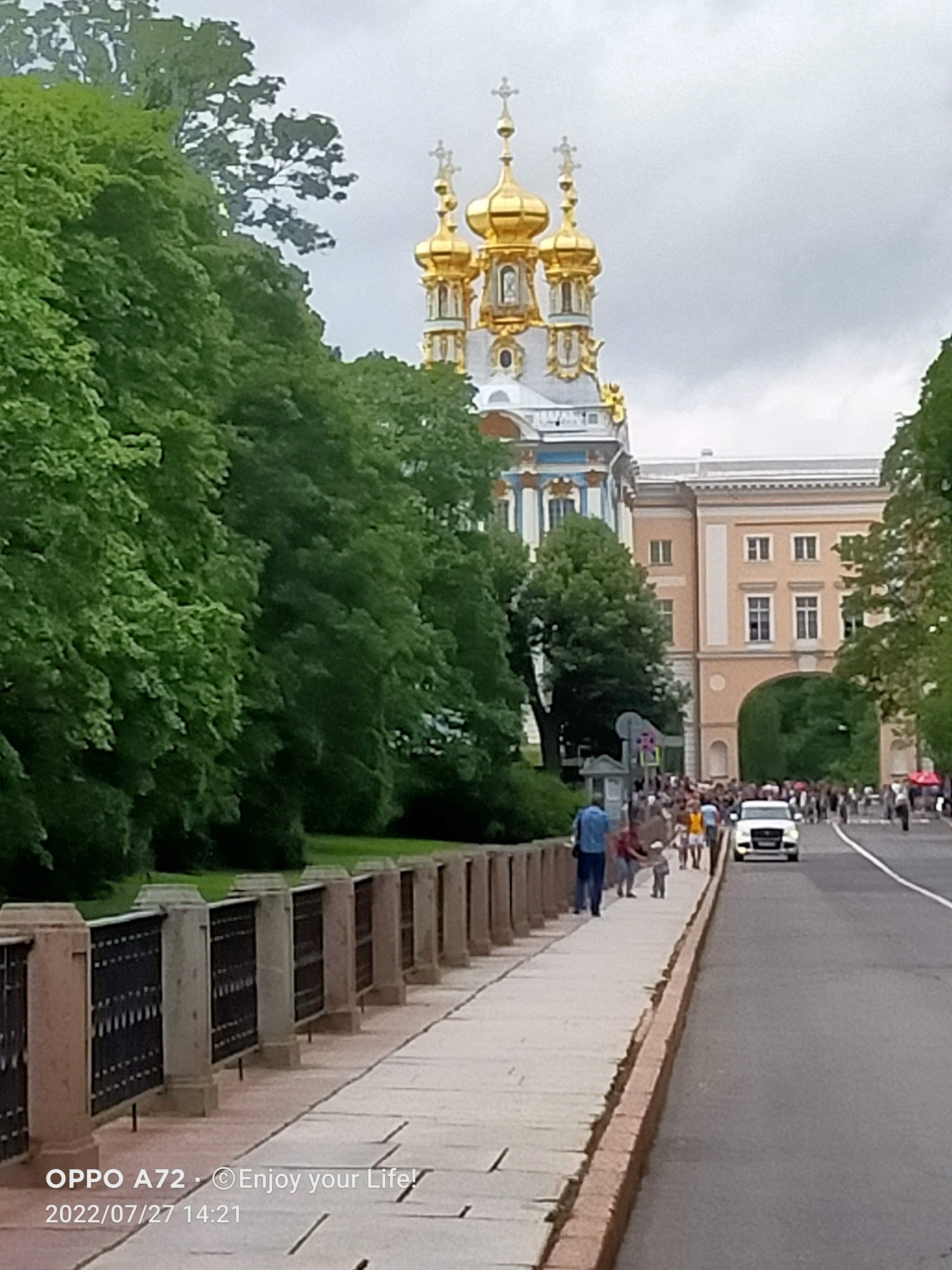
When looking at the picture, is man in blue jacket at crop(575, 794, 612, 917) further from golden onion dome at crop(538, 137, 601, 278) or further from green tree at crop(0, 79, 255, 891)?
golden onion dome at crop(538, 137, 601, 278)

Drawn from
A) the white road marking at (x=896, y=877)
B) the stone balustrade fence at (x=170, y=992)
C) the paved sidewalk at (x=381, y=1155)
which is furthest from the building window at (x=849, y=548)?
the paved sidewalk at (x=381, y=1155)

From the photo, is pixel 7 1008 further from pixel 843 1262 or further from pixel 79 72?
pixel 79 72

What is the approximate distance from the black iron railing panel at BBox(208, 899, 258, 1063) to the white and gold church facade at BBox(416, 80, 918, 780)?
370 feet

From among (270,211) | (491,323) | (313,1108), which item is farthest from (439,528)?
(491,323)

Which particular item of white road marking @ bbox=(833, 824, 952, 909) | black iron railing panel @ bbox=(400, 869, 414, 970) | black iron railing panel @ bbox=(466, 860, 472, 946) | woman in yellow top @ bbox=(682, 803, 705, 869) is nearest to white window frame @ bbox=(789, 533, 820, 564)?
white road marking @ bbox=(833, 824, 952, 909)

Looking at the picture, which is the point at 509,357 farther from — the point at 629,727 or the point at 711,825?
the point at 629,727

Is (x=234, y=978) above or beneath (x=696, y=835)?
beneath

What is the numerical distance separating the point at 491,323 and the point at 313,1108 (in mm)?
125965

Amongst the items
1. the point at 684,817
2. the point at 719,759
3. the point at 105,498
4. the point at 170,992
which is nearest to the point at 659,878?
the point at 105,498

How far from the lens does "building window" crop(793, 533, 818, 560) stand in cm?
14775

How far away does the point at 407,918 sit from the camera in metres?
21.8

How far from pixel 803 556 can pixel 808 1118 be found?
13455cm

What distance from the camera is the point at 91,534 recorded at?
94.3 feet

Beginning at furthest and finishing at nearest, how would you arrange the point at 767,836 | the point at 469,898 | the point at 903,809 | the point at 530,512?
the point at 530,512
the point at 903,809
the point at 767,836
the point at 469,898
